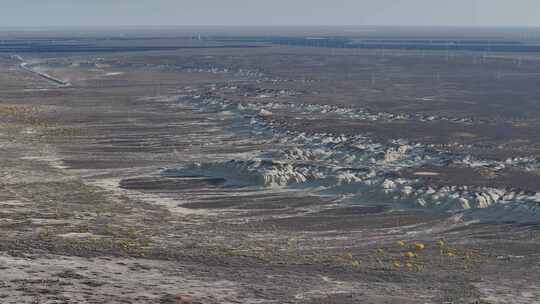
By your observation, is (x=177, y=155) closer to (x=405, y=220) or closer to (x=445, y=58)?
(x=405, y=220)

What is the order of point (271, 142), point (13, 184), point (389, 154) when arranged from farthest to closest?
point (271, 142) → point (389, 154) → point (13, 184)

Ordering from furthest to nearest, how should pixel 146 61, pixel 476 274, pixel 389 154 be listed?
pixel 146 61, pixel 389 154, pixel 476 274

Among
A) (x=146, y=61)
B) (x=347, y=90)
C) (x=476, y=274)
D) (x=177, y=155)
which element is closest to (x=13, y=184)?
(x=177, y=155)

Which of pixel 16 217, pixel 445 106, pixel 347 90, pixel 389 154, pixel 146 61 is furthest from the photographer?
pixel 146 61

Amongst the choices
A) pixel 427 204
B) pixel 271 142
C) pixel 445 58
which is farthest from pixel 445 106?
pixel 445 58

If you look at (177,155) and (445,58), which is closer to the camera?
(177,155)

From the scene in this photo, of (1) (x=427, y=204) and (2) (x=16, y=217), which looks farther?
(1) (x=427, y=204)

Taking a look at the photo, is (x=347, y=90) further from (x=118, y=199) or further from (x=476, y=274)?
(x=476, y=274)

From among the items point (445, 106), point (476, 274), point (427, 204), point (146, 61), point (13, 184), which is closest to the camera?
point (476, 274)
